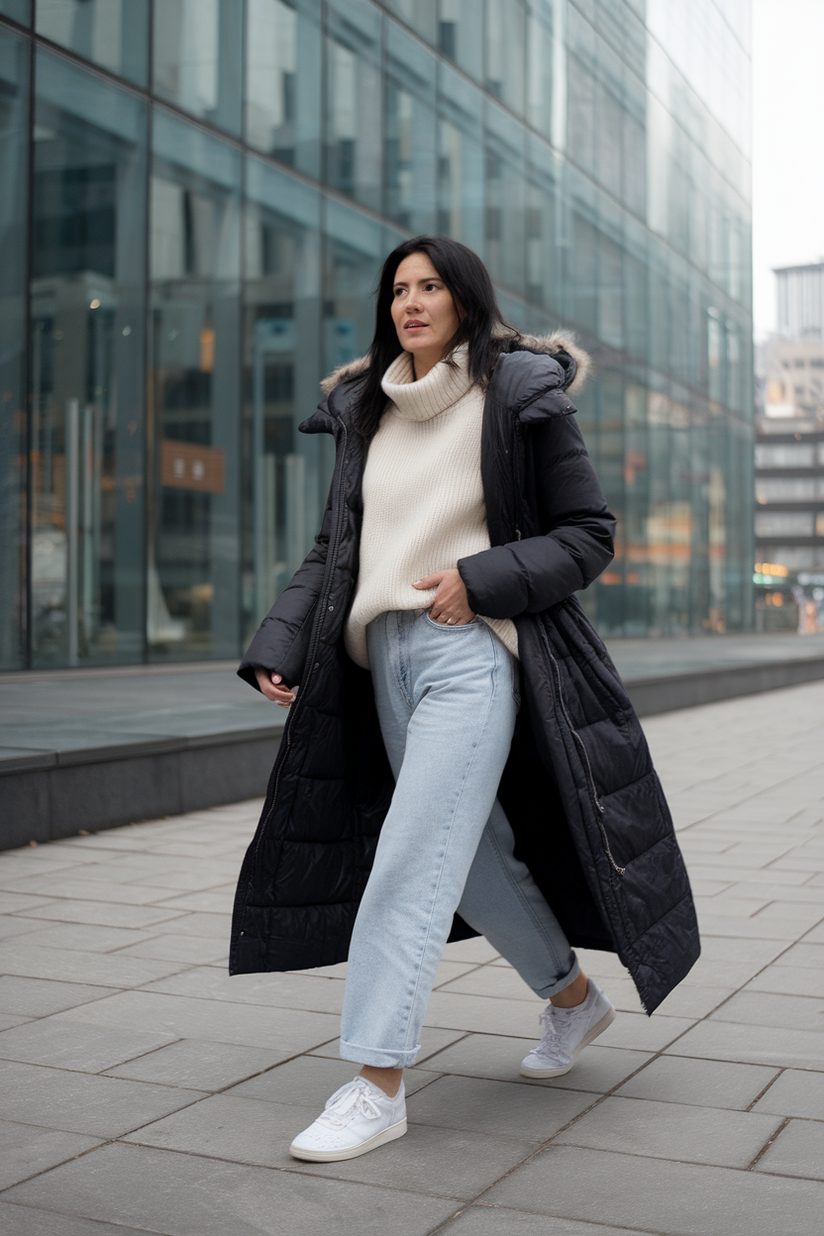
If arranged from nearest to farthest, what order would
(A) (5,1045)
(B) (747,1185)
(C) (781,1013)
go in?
(B) (747,1185)
(A) (5,1045)
(C) (781,1013)

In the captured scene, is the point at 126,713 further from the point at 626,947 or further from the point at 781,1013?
the point at 626,947

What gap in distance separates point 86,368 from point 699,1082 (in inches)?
443

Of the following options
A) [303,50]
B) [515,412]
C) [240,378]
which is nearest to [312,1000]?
[515,412]

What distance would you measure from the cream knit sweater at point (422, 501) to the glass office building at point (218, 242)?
8417 millimetres

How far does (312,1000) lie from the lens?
3.81 meters

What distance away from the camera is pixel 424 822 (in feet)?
8.79

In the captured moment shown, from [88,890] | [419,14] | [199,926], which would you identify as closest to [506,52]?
[419,14]

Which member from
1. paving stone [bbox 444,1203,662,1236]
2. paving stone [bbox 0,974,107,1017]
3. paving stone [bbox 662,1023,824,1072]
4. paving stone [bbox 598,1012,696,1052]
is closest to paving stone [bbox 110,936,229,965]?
paving stone [bbox 0,974,107,1017]

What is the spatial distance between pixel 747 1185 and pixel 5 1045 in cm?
178

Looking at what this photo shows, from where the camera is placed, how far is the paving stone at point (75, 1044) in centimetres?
324

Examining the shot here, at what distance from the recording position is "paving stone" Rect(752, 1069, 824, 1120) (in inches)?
113

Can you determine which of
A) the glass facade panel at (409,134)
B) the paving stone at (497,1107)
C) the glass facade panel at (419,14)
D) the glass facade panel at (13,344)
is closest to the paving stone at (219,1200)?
the paving stone at (497,1107)

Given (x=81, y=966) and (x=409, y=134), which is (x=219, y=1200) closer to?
(x=81, y=966)

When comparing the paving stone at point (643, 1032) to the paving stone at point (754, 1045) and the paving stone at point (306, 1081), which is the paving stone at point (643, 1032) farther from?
the paving stone at point (306, 1081)
